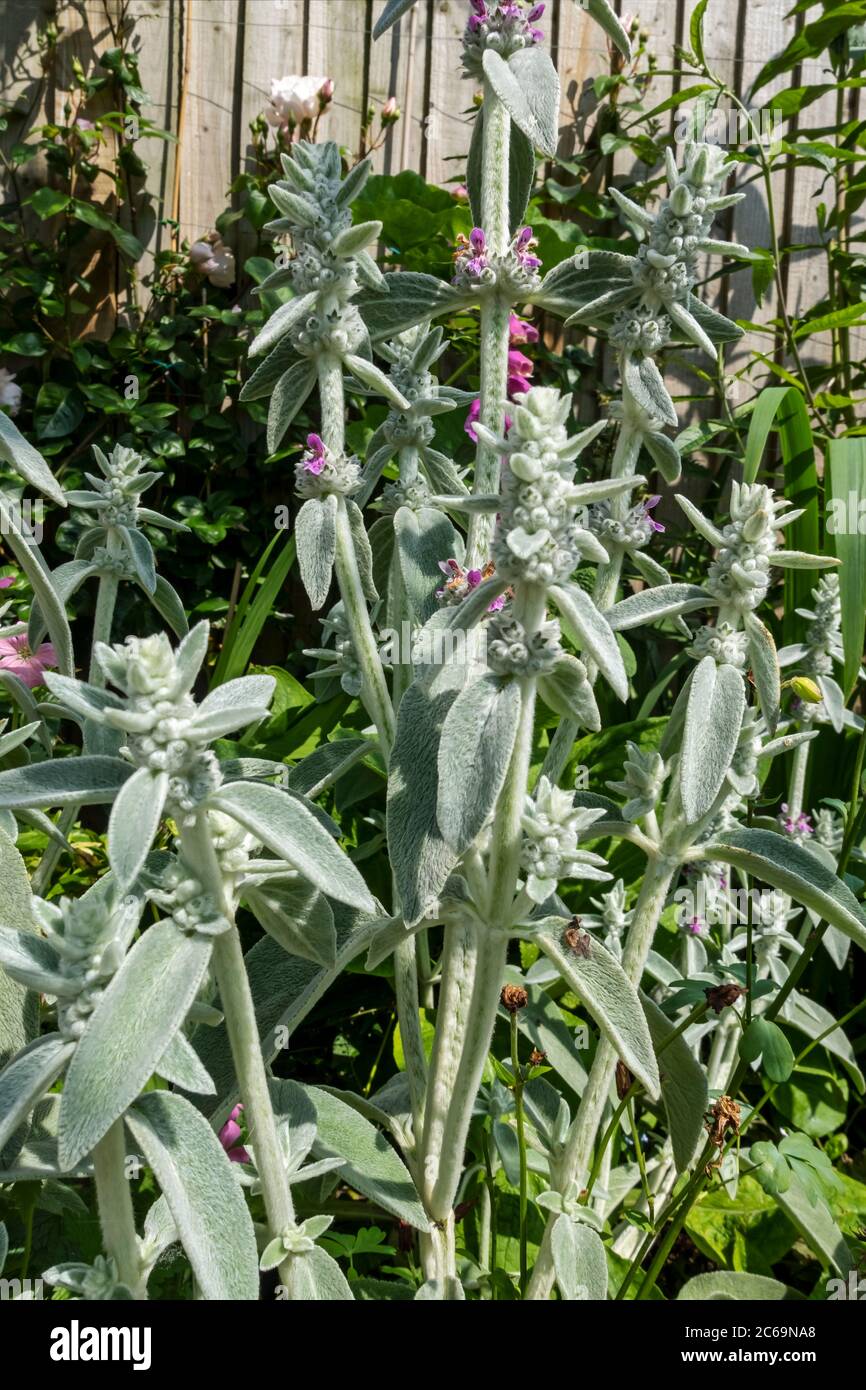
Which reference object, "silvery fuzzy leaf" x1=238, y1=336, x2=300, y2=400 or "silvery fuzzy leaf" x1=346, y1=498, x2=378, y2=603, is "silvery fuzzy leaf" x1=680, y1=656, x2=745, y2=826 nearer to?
"silvery fuzzy leaf" x1=346, y1=498, x2=378, y2=603

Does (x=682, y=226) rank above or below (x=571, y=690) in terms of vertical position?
above

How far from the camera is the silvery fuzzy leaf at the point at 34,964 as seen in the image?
2.50 feet

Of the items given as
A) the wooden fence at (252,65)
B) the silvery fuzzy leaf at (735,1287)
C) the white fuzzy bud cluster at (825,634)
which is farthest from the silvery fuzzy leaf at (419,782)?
the wooden fence at (252,65)

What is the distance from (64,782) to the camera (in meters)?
0.78

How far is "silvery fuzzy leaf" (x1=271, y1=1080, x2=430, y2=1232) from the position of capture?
106cm

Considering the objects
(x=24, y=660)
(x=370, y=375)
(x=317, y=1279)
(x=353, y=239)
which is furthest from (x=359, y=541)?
(x=24, y=660)

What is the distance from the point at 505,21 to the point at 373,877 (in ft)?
4.20

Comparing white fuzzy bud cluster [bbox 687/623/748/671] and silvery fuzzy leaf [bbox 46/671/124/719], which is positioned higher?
white fuzzy bud cluster [bbox 687/623/748/671]

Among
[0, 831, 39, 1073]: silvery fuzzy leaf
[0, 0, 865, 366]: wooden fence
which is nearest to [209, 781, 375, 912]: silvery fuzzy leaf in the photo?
[0, 831, 39, 1073]: silvery fuzzy leaf

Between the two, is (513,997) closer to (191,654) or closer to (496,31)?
(191,654)

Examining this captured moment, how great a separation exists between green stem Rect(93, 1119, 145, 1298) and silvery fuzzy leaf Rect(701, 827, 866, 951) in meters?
0.61

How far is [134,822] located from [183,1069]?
20cm

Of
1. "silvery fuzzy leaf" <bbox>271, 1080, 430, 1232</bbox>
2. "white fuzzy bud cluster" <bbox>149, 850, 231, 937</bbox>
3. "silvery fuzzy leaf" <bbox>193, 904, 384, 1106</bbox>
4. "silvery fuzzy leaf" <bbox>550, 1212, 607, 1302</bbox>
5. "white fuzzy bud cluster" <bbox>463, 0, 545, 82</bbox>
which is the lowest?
"silvery fuzzy leaf" <bbox>550, 1212, 607, 1302</bbox>
